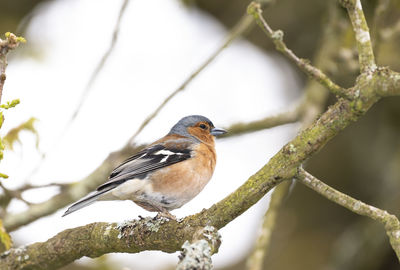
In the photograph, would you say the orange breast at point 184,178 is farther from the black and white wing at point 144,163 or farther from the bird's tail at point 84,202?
the bird's tail at point 84,202

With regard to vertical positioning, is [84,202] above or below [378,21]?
Answer: below

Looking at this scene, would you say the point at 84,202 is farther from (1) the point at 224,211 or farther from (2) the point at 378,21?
(2) the point at 378,21

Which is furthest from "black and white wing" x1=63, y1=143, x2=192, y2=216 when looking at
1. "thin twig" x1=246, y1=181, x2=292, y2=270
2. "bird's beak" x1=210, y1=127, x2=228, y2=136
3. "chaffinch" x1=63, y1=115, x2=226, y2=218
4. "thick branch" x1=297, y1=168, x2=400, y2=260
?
"thick branch" x1=297, y1=168, x2=400, y2=260

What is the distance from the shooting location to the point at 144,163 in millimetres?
5645

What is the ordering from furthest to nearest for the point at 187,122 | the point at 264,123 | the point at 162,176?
the point at 187,122
the point at 264,123
the point at 162,176

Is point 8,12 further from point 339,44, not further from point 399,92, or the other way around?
point 399,92

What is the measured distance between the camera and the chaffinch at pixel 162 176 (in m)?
5.27

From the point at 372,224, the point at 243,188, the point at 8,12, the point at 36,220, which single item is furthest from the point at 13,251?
the point at 8,12

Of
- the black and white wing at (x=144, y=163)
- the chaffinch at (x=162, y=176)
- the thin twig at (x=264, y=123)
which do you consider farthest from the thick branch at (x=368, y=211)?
the thin twig at (x=264, y=123)

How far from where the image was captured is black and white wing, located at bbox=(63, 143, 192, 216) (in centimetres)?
512

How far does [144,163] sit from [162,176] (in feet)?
0.81

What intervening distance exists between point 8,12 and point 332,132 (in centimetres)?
649

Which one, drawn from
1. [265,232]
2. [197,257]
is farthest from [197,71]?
[197,257]

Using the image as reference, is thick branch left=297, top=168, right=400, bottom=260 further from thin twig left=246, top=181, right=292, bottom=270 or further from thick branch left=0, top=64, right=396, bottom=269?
thin twig left=246, top=181, right=292, bottom=270
